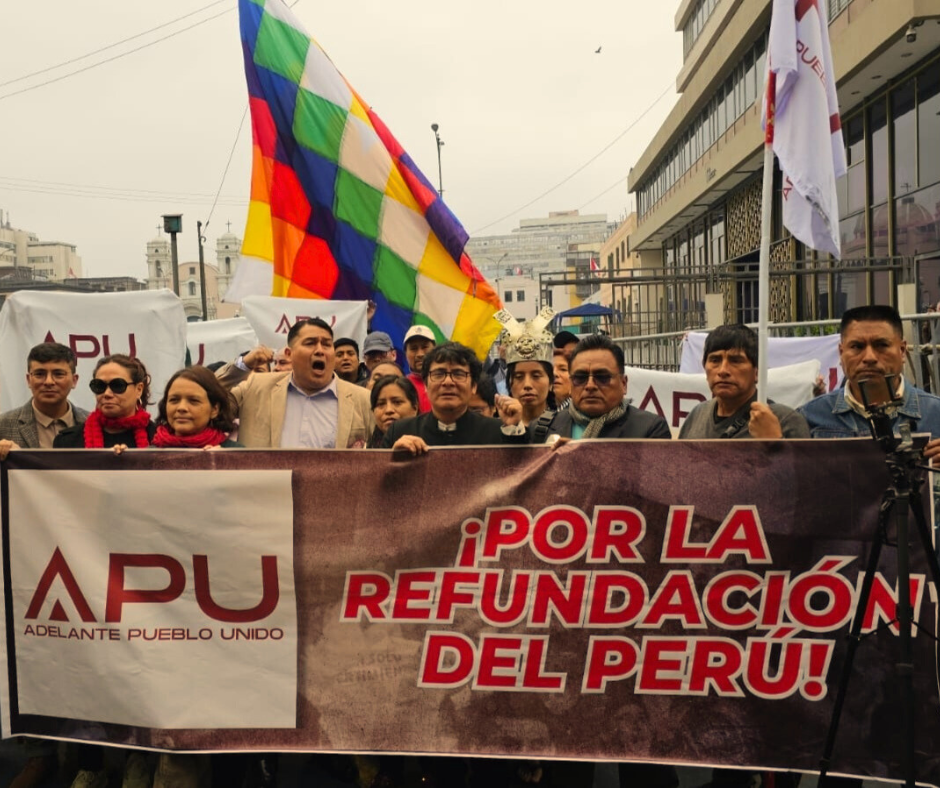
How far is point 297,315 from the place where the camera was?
7.30 metres

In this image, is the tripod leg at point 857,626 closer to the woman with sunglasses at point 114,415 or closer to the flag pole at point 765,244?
the flag pole at point 765,244

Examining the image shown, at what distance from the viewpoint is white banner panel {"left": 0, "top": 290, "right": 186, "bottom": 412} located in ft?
21.6

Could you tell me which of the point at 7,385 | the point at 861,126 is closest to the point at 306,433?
the point at 7,385

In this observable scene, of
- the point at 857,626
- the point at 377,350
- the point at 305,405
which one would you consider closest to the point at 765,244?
the point at 857,626

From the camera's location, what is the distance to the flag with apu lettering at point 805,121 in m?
4.63

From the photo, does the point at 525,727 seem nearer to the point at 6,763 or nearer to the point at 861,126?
the point at 6,763

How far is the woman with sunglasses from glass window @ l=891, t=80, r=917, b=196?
13801mm

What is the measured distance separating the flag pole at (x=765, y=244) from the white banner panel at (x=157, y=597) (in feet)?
6.40

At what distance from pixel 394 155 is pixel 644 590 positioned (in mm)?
4503

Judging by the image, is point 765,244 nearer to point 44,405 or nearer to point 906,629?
point 906,629

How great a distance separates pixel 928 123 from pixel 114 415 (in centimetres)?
1374

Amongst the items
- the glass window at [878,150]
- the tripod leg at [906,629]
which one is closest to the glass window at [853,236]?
the glass window at [878,150]

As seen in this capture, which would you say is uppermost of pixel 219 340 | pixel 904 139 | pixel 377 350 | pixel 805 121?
pixel 904 139

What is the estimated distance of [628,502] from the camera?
348 centimetres
